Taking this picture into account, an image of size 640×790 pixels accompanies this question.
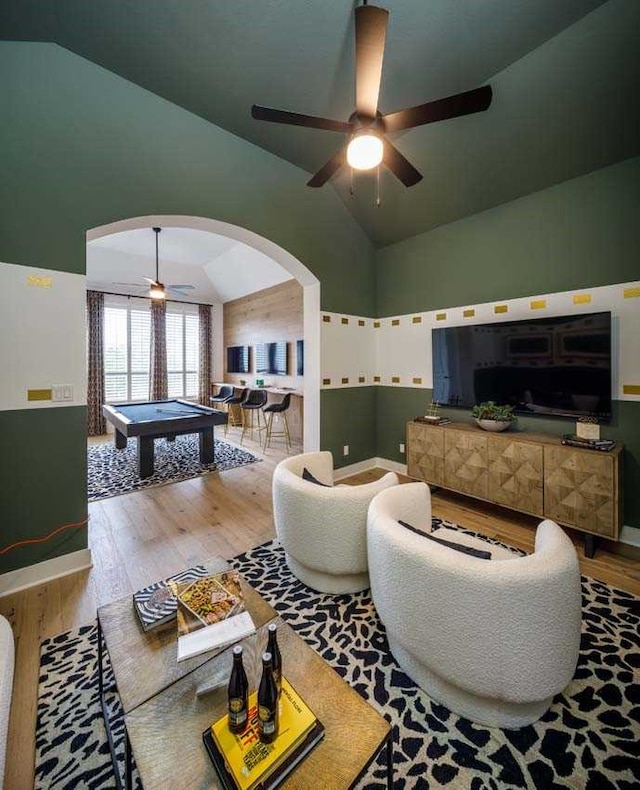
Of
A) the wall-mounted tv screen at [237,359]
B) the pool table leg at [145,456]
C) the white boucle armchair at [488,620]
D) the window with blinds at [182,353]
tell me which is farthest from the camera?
the window with blinds at [182,353]

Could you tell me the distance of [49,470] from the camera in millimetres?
2350

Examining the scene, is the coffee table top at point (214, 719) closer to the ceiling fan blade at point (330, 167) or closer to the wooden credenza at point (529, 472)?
the wooden credenza at point (529, 472)

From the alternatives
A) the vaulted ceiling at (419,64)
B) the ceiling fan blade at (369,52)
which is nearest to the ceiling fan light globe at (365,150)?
the ceiling fan blade at (369,52)

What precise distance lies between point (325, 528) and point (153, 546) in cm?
167

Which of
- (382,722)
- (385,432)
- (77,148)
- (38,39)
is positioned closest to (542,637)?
(382,722)

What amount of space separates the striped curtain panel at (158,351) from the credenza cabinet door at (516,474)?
6.95 m

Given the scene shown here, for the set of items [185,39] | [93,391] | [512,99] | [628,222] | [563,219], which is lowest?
[93,391]

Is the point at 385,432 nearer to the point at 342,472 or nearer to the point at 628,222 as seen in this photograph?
the point at 342,472

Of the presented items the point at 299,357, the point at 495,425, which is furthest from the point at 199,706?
the point at 299,357

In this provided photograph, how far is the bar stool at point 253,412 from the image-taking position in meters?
6.14

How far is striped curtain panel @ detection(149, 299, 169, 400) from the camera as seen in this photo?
7.50 m

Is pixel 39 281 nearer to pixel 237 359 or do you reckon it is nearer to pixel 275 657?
pixel 275 657

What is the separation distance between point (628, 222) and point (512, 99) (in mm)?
1367

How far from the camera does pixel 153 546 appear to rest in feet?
8.91
